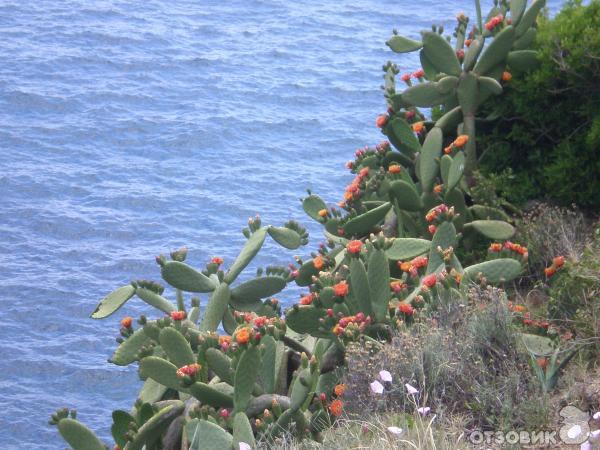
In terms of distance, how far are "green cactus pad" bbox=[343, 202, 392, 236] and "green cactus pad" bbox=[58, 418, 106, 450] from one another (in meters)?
1.89

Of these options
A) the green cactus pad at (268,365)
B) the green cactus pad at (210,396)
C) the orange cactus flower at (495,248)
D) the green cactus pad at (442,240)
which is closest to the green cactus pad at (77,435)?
the green cactus pad at (210,396)

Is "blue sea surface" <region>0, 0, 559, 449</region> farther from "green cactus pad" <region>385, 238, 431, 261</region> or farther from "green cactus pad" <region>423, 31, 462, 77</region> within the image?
"green cactus pad" <region>423, 31, 462, 77</region>

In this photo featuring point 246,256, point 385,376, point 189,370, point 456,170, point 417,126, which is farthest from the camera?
point 417,126

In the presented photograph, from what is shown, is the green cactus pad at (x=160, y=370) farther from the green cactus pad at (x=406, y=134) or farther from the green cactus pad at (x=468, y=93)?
the green cactus pad at (x=468, y=93)

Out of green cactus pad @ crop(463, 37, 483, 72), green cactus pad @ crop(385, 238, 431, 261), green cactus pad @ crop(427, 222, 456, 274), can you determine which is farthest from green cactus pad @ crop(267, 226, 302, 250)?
green cactus pad @ crop(463, 37, 483, 72)

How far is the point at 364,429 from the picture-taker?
3.90 meters

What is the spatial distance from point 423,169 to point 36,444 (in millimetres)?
4308

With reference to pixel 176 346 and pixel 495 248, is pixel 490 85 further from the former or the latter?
pixel 176 346

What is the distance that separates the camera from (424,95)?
6.41 m

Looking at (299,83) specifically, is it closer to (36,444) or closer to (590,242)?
(36,444)

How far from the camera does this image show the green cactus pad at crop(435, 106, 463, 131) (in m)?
6.39

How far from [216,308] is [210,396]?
924 mm

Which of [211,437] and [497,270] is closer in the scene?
[211,437]

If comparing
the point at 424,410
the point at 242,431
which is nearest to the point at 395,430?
the point at 424,410
